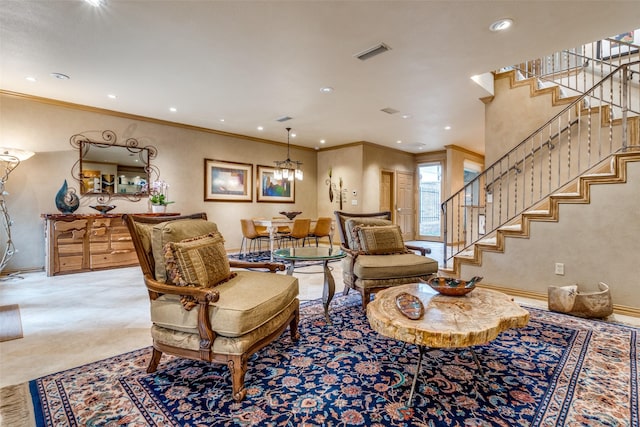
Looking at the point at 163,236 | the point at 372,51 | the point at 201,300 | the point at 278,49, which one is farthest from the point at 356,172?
the point at 201,300

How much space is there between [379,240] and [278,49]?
7.74 ft

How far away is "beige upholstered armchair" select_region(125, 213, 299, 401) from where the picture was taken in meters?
1.70

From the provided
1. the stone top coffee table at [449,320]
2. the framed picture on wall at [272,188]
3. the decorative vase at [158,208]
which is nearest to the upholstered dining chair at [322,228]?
the framed picture on wall at [272,188]

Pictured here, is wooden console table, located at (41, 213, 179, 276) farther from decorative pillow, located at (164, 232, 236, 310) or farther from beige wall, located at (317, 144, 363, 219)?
beige wall, located at (317, 144, 363, 219)

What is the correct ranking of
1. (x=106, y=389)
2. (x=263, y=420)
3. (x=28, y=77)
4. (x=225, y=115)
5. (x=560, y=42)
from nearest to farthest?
(x=263, y=420)
(x=106, y=389)
(x=560, y=42)
(x=28, y=77)
(x=225, y=115)

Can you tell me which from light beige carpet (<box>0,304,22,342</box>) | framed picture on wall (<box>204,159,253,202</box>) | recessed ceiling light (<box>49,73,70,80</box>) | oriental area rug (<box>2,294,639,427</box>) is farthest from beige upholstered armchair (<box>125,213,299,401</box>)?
framed picture on wall (<box>204,159,253,202</box>)

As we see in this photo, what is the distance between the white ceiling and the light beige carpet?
277 cm

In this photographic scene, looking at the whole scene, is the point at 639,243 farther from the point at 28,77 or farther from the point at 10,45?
the point at 28,77

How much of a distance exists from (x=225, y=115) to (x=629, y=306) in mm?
6148

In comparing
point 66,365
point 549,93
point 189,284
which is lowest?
point 66,365

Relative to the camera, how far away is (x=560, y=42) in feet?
10.3

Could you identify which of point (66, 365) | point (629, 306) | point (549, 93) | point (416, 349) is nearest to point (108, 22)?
point (66, 365)

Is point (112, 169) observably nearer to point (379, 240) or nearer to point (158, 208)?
point (158, 208)

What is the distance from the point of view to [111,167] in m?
5.49
